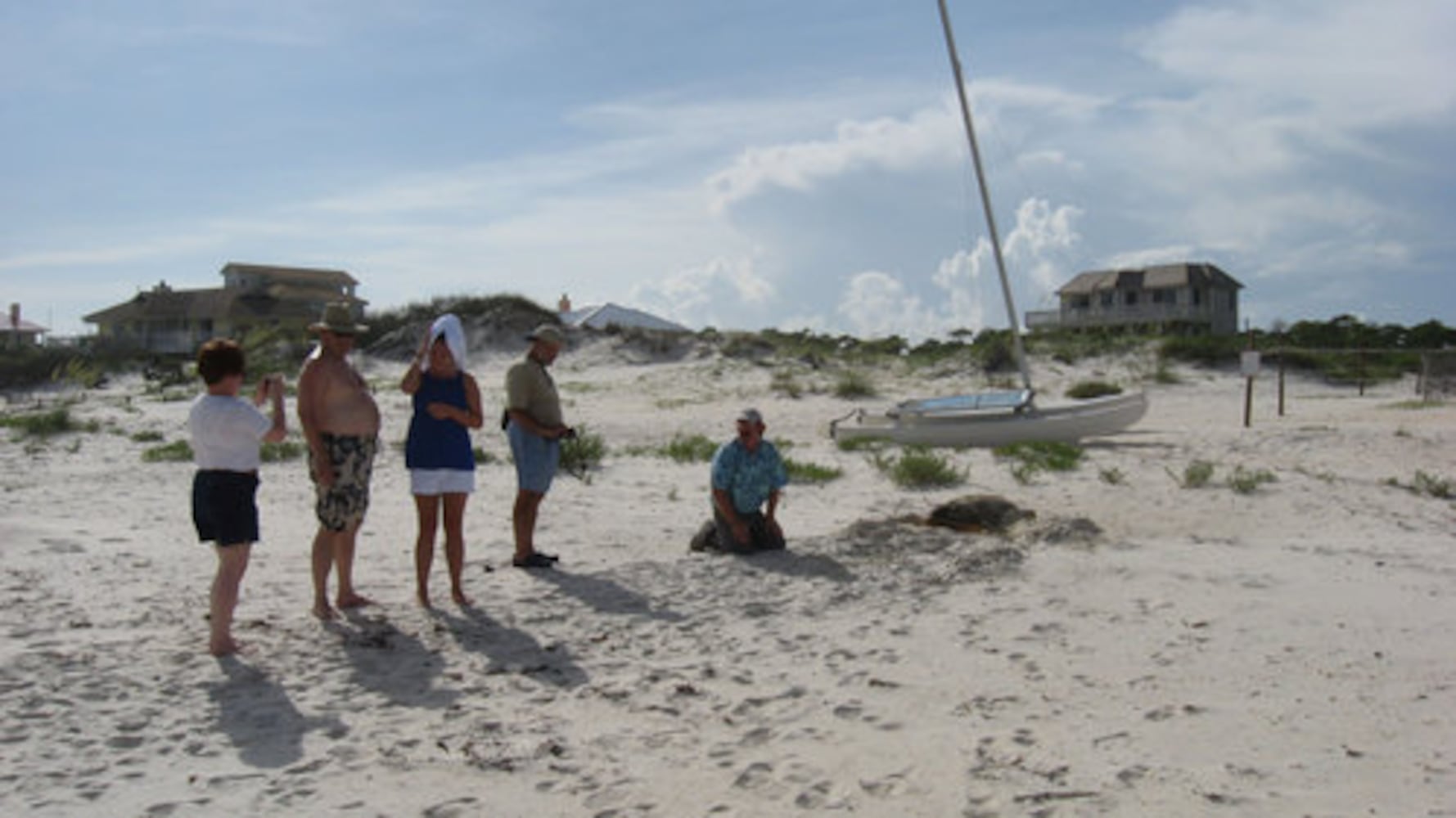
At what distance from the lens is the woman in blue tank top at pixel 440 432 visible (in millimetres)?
6059

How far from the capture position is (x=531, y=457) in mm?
6953

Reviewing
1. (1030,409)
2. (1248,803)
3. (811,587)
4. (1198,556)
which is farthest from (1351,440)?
(1248,803)

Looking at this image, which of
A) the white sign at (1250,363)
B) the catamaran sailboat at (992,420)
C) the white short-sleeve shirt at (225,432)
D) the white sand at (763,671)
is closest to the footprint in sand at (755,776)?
the white sand at (763,671)

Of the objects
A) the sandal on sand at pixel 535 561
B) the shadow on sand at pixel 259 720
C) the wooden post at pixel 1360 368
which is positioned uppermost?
the wooden post at pixel 1360 368

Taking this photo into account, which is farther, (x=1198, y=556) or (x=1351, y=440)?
(x=1351, y=440)

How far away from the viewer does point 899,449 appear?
46.5 feet

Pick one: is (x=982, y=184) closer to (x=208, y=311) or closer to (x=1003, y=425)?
(x=1003, y=425)

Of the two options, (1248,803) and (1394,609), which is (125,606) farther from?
(1394,609)

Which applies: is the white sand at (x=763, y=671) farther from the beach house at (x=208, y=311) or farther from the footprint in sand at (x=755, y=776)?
the beach house at (x=208, y=311)

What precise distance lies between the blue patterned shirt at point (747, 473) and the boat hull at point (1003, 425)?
7.48m

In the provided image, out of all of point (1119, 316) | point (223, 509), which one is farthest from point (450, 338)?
point (1119, 316)

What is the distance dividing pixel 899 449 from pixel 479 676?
9.59 metres

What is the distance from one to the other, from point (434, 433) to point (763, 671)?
2.19m

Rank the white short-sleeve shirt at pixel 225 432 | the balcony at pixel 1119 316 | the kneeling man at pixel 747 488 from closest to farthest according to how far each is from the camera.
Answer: the white short-sleeve shirt at pixel 225 432 → the kneeling man at pixel 747 488 → the balcony at pixel 1119 316
